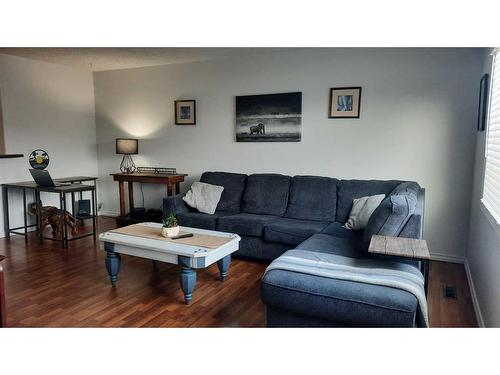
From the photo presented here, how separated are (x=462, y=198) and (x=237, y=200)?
7.56 feet

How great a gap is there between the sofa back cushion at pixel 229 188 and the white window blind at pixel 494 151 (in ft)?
7.78

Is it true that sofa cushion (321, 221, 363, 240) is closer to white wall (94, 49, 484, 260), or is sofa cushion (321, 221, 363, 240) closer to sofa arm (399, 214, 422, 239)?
sofa arm (399, 214, 422, 239)

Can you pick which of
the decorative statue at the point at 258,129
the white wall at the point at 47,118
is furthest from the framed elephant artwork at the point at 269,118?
the white wall at the point at 47,118

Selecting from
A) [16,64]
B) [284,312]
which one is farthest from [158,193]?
[284,312]

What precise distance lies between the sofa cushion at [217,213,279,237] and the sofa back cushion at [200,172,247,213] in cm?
38

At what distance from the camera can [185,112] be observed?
4871mm

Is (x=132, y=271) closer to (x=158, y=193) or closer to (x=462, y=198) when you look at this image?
(x=158, y=193)

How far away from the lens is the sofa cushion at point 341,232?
10.0 feet

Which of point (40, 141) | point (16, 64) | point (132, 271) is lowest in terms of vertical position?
point (132, 271)

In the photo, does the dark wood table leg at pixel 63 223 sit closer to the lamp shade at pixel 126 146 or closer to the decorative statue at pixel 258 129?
the lamp shade at pixel 126 146

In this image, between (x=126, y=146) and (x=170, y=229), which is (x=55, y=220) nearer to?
(x=126, y=146)

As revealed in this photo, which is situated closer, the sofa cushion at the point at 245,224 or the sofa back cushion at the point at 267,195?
the sofa cushion at the point at 245,224

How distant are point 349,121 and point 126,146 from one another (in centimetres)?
298
